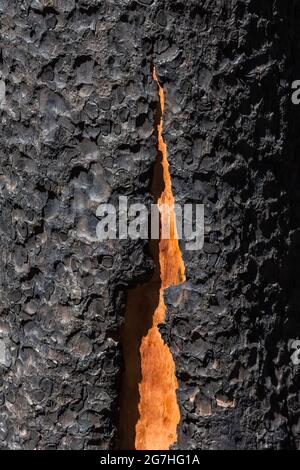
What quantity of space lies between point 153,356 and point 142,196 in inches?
13.6

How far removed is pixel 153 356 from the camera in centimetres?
192

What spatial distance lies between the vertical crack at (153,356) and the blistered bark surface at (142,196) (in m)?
0.03

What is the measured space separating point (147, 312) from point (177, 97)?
1.47 feet

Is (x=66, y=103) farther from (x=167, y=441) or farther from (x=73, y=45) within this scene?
(x=167, y=441)

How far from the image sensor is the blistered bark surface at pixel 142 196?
69.8 inches

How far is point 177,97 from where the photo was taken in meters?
1.77

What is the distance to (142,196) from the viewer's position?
1.81 metres

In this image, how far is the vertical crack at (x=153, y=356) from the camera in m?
1.84

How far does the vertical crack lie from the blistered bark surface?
3 centimetres

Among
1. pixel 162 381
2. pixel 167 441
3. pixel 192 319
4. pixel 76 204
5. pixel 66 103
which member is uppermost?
pixel 66 103

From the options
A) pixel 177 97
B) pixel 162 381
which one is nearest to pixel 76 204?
pixel 177 97

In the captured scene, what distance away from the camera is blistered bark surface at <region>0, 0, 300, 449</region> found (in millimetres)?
1773

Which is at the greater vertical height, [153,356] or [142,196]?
[142,196]

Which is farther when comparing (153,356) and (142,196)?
(153,356)
